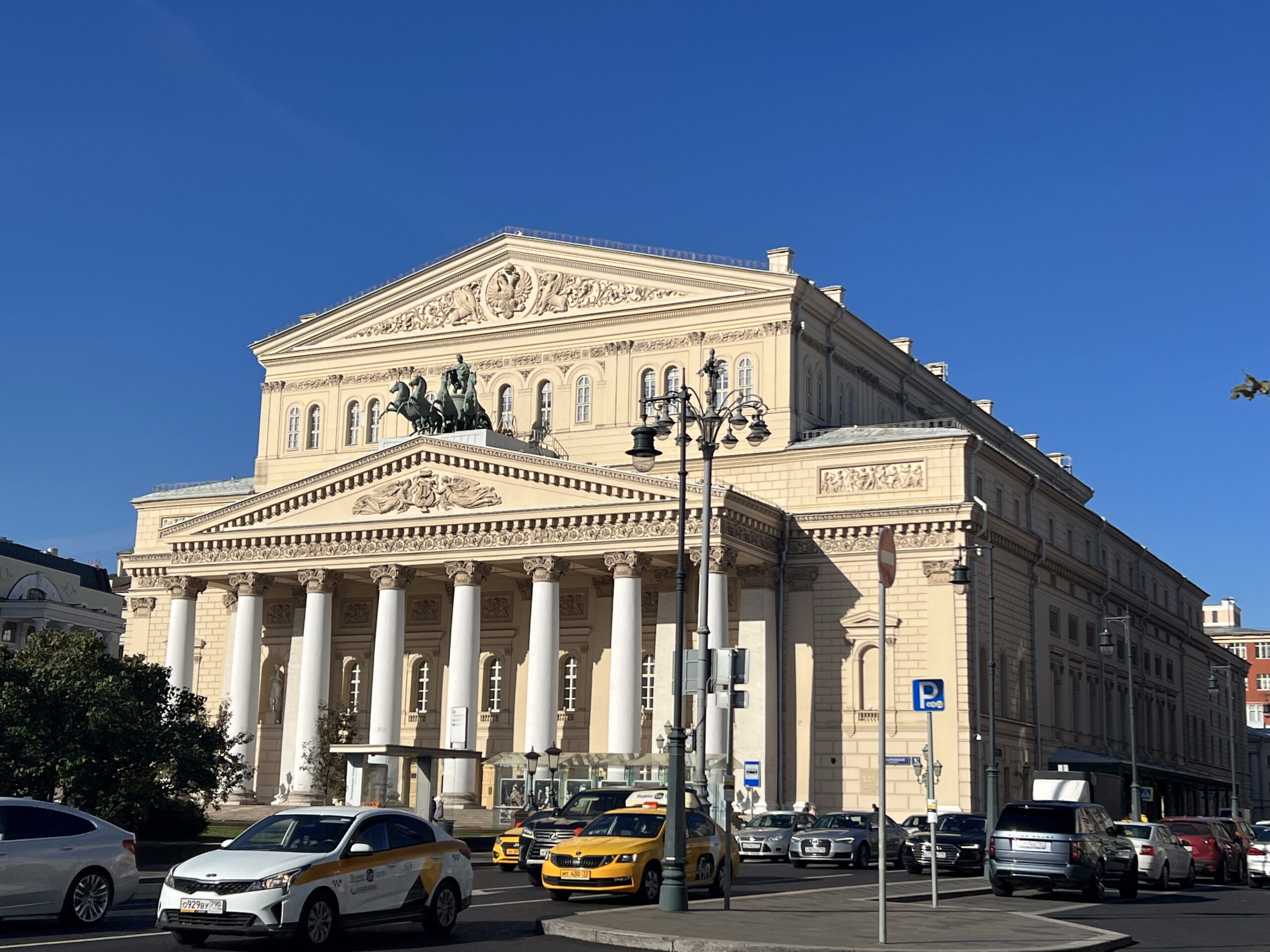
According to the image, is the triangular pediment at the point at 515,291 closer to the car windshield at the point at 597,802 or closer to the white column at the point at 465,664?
the white column at the point at 465,664

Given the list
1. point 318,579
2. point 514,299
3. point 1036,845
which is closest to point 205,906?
point 1036,845

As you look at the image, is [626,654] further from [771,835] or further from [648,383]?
[648,383]

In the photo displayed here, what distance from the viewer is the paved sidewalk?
61.7ft

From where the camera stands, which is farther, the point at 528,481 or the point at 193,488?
the point at 193,488

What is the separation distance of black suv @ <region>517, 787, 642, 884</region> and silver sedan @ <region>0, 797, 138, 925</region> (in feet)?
36.0

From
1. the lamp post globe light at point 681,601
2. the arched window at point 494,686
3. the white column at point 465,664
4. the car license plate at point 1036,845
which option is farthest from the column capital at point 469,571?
the car license plate at point 1036,845

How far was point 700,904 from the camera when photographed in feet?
81.3

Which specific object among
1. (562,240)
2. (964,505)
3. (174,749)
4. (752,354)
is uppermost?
(562,240)

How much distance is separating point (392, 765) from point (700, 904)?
73.3ft

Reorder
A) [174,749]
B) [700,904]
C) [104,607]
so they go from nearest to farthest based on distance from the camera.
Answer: [700,904] → [174,749] → [104,607]

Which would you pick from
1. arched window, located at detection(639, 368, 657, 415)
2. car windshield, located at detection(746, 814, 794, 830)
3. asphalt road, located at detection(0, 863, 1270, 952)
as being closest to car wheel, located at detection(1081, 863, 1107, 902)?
asphalt road, located at detection(0, 863, 1270, 952)

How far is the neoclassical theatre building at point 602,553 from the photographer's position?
53594 millimetres

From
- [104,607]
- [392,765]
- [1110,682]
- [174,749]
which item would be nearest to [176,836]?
[174,749]

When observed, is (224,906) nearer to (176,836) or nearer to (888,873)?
(888,873)
